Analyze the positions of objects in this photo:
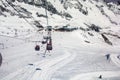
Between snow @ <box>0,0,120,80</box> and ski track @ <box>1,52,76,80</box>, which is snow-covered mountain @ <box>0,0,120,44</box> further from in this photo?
ski track @ <box>1,52,76,80</box>

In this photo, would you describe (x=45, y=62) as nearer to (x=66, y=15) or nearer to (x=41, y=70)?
(x=41, y=70)

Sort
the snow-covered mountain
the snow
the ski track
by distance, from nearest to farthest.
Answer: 1. the ski track
2. the snow
3. the snow-covered mountain

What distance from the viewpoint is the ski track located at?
89.7 feet

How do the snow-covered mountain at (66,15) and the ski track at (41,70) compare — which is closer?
the ski track at (41,70)

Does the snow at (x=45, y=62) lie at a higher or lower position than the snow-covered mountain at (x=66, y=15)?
lower

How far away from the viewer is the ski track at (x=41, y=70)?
2735 cm

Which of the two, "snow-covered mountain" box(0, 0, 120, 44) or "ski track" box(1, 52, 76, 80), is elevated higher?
"snow-covered mountain" box(0, 0, 120, 44)

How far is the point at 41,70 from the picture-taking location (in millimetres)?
31047

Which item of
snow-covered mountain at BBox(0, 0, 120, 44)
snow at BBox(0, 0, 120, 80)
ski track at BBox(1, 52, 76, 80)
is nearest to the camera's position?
ski track at BBox(1, 52, 76, 80)

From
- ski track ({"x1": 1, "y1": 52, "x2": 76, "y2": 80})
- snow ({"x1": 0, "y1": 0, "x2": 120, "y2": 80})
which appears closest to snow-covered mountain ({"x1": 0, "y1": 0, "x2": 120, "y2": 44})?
snow ({"x1": 0, "y1": 0, "x2": 120, "y2": 80})

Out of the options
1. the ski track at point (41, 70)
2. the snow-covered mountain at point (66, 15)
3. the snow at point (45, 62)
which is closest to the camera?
the ski track at point (41, 70)

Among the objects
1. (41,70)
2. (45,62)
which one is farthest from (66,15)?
(41,70)

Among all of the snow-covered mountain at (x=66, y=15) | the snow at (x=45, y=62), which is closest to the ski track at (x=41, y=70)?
the snow at (x=45, y=62)

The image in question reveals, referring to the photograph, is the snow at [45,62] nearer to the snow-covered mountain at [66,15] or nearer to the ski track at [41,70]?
the ski track at [41,70]
